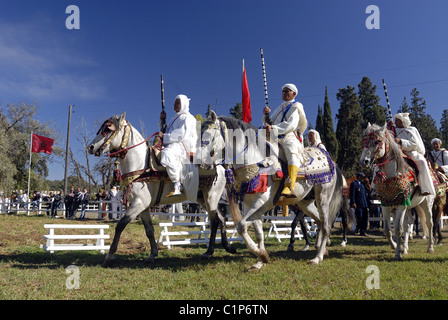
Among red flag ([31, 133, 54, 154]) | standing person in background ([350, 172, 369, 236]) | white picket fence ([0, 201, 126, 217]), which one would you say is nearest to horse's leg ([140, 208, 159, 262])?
white picket fence ([0, 201, 126, 217])

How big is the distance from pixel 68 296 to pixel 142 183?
281 cm

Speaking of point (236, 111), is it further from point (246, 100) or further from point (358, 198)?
point (358, 198)

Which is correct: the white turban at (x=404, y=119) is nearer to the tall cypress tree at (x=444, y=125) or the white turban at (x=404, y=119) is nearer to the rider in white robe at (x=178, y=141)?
the rider in white robe at (x=178, y=141)

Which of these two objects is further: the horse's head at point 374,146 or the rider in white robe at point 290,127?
the horse's head at point 374,146

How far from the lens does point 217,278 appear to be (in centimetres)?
515

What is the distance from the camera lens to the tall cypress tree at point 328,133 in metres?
40.7

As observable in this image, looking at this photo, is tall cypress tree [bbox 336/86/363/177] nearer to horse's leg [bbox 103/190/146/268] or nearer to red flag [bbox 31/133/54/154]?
red flag [bbox 31/133/54/154]

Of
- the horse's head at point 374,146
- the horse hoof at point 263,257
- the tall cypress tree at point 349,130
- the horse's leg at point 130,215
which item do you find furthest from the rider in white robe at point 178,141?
the tall cypress tree at point 349,130

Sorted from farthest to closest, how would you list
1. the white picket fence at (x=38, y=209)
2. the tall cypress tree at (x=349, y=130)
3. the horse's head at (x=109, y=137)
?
1. the tall cypress tree at (x=349, y=130)
2. the white picket fence at (x=38, y=209)
3. the horse's head at (x=109, y=137)

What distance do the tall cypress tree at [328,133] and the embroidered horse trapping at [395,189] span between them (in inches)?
1328

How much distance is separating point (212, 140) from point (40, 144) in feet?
82.8

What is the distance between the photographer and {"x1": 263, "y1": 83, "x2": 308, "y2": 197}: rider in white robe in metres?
6.19

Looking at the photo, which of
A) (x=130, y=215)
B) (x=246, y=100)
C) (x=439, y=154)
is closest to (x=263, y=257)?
(x=130, y=215)
